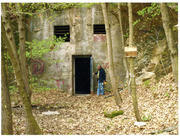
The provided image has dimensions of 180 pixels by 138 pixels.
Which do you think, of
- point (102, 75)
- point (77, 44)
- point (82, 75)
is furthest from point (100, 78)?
point (82, 75)

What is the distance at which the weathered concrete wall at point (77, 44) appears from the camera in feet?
42.8

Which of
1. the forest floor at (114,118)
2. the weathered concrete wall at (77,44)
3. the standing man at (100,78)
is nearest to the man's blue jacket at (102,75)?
the standing man at (100,78)

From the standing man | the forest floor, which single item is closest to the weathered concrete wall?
the standing man

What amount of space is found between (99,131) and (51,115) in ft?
8.62

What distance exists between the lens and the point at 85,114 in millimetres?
7965

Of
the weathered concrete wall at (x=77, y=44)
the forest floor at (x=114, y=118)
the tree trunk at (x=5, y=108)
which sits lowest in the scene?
the forest floor at (x=114, y=118)

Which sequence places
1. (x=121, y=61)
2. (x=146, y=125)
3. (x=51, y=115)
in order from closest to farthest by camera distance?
(x=146, y=125) → (x=51, y=115) → (x=121, y=61)

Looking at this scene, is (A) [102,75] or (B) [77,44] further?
(B) [77,44]

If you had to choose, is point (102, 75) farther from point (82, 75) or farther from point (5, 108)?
point (5, 108)

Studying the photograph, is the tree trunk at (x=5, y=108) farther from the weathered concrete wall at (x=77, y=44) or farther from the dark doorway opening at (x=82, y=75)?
the dark doorway opening at (x=82, y=75)

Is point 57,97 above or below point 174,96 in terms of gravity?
below

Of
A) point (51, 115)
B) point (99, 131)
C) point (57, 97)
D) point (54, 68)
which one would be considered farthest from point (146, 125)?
point (54, 68)

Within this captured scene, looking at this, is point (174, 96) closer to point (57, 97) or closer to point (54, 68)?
point (57, 97)

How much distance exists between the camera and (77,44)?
519 inches
